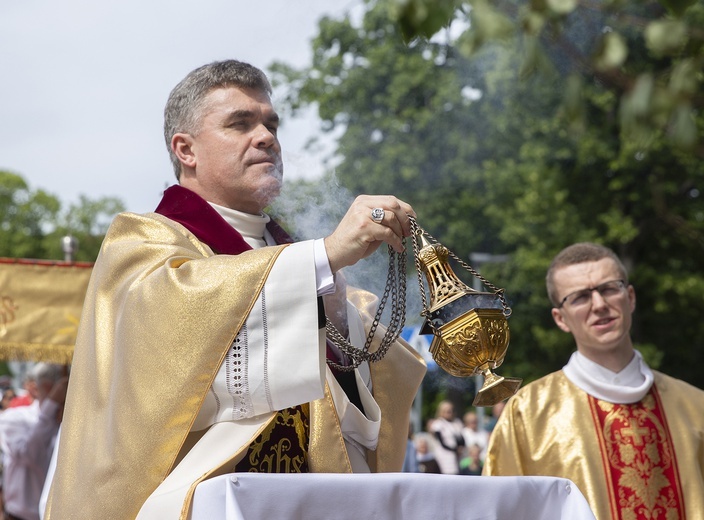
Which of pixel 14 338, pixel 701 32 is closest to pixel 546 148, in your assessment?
pixel 14 338

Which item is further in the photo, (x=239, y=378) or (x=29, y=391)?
(x=29, y=391)

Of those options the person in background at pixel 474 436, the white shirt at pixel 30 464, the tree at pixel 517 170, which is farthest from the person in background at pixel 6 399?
the tree at pixel 517 170

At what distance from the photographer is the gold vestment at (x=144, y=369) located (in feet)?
8.60

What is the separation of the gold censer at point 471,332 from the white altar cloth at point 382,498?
0.73 feet

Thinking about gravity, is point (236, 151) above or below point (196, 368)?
above

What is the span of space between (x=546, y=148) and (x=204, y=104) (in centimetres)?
1914

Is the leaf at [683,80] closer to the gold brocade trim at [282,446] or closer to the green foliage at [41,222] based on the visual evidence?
the gold brocade trim at [282,446]

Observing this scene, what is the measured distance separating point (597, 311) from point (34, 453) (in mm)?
4815

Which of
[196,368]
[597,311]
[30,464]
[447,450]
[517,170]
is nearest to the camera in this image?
[196,368]

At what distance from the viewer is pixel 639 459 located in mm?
4320

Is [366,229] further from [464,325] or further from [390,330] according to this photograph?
[390,330]

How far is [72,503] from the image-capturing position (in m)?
2.71

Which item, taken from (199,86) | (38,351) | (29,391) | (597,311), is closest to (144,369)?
(199,86)

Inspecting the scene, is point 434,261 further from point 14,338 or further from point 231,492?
point 14,338
